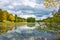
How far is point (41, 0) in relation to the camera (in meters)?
1.79

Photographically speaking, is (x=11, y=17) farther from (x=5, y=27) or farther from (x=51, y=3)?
(x=51, y=3)

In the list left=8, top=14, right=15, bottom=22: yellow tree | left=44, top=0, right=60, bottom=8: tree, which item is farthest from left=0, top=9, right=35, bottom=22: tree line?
left=44, top=0, right=60, bottom=8: tree

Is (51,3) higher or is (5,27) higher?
(51,3)

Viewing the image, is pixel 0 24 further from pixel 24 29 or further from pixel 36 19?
pixel 36 19

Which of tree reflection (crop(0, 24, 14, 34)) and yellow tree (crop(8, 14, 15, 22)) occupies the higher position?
yellow tree (crop(8, 14, 15, 22))

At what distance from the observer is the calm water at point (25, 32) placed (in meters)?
1.72

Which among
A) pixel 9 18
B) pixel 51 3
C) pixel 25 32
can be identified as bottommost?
pixel 25 32

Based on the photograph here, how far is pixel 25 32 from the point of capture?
1.74m

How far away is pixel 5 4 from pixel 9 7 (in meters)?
0.06

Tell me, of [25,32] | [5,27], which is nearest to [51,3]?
[25,32]

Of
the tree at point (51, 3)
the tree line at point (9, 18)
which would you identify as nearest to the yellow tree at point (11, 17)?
the tree line at point (9, 18)

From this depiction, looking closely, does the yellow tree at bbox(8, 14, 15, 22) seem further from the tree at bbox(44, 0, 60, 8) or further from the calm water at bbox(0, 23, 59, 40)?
the tree at bbox(44, 0, 60, 8)

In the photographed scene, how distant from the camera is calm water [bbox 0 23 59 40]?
67.6 inches

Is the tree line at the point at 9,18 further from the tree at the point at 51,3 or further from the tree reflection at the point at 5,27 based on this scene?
the tree at the point at 51,3
